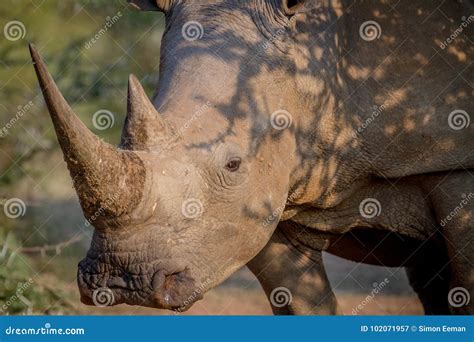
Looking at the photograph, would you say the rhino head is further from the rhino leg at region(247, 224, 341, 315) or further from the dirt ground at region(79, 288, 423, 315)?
the dirt ground at region(79, 288, 423, 315)

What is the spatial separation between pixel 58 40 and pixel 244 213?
5586 millimetres

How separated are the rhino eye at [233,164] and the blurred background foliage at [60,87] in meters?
4.55

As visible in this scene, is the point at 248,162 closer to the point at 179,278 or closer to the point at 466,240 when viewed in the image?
the point at 179,278

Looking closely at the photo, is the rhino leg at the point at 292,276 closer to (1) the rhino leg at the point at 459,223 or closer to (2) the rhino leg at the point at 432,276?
(2) the rhino leg at the point at 432,276

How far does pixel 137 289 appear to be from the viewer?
22.0 ft

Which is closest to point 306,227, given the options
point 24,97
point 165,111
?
point 165,111

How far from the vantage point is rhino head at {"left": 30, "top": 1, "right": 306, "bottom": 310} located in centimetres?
656

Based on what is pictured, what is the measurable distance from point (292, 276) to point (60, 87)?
4496mm

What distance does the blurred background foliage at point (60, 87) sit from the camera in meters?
11.9

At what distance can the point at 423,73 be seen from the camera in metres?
8.29

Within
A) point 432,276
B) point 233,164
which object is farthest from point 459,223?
point 233,164

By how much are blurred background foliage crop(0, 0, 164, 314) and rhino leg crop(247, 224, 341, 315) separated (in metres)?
3.13

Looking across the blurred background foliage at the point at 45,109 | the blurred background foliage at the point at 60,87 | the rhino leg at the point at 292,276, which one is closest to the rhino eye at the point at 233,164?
the rhino leg at the point at 292,276

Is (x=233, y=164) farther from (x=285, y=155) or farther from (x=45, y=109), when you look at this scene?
(x=45, y=109)
